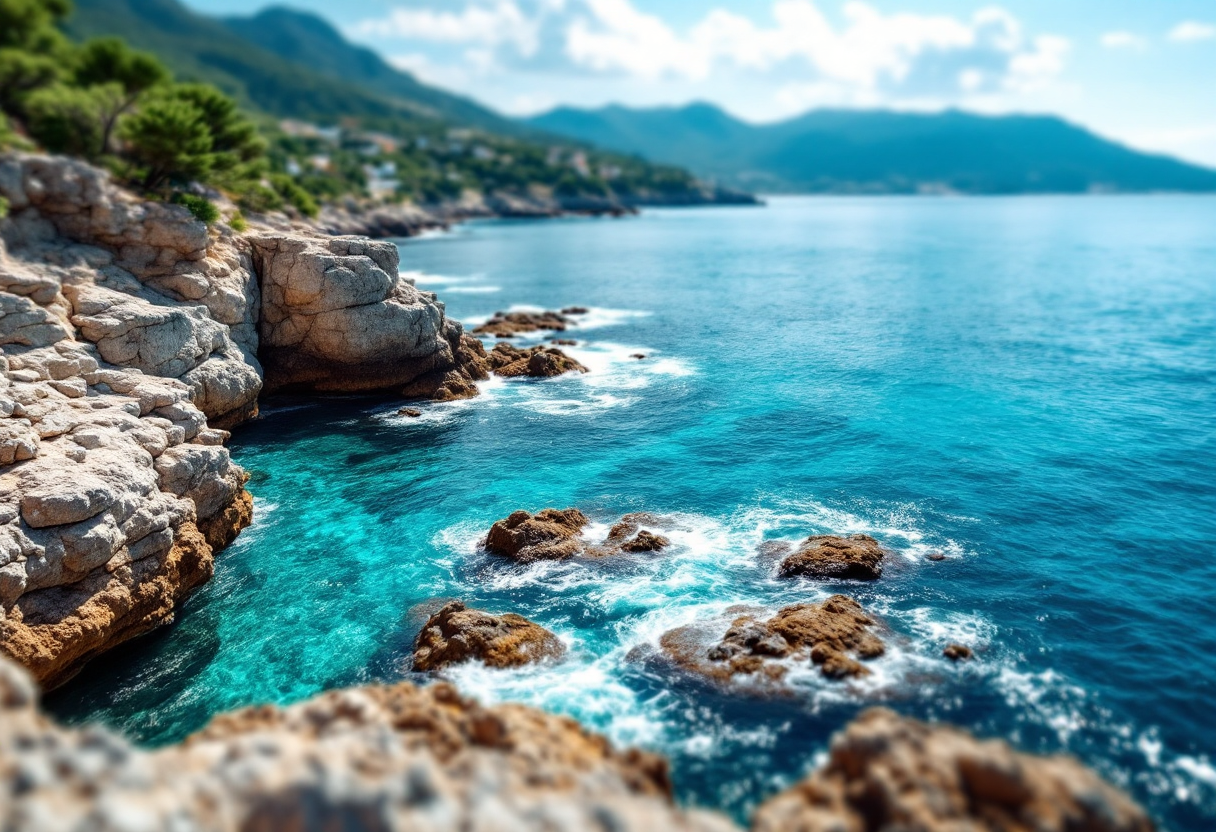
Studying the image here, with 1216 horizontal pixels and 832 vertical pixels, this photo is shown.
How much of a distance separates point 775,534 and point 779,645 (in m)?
8.69

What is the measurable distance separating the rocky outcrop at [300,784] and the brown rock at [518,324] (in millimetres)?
57192

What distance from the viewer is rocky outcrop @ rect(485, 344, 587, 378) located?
57031 mm

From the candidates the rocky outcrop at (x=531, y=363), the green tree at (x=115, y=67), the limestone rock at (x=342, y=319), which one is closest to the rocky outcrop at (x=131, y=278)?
the limestone rock at (x=342, y=319)

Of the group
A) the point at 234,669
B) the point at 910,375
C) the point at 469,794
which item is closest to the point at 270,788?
the point at 469,794

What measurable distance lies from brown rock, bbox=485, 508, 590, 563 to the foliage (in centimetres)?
2810

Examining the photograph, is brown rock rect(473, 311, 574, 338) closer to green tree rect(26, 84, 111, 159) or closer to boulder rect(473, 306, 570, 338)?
boulder rect(473, 306, 570, 338)

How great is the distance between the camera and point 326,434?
1789 inches

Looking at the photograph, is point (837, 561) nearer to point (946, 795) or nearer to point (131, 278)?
point (946, 795)

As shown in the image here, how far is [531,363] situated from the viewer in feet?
188

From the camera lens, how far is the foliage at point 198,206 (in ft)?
144

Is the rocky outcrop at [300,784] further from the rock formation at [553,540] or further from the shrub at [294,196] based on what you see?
the shrub at [294,196]

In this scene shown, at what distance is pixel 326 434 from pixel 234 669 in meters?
22.6

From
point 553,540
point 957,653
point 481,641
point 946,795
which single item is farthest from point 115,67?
point 946,795

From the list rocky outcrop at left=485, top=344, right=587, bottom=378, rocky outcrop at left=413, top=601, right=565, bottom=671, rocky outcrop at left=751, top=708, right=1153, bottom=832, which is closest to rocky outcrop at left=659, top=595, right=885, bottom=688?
rocky outcrop at left=413, top=601, right=565, bottom=671
